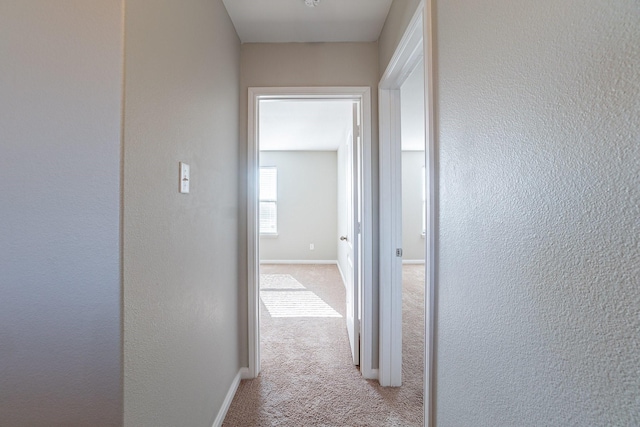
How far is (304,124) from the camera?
4090 mm

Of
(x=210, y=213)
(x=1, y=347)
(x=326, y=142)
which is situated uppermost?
(x=326, y=142)

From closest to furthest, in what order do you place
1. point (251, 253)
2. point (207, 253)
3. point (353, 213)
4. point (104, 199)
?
point (104, 199) → point (207, 253) → point (251, 253) → point (353, 213)

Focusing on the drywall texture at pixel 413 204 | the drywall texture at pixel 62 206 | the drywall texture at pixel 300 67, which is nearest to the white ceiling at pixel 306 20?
the drywall texture at pixel 300 67

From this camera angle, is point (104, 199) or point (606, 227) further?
point (104, 199)

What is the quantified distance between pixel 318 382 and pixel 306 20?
7.86ft

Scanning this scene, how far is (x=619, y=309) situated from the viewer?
1.48 feet

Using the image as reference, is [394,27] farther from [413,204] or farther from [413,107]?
[413,204]

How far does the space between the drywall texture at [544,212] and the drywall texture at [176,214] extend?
101cm

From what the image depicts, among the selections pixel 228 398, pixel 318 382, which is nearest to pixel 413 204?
pixel 318 382

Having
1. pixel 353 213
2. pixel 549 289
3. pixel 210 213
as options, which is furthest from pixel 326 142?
pixel 549 289

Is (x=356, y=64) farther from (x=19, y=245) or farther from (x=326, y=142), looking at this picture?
(x=326, y=142)

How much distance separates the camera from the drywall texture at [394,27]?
53.5 inches

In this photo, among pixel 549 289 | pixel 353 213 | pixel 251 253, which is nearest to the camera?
pixel 549 289

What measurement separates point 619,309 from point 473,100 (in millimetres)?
609
